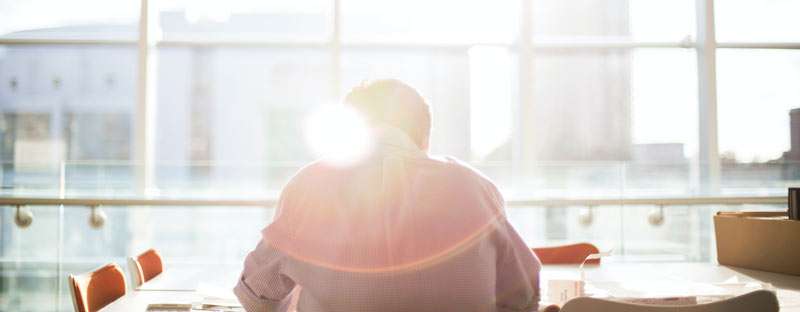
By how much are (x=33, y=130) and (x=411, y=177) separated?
4424mm

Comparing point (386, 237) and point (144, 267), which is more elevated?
point (386, 237)

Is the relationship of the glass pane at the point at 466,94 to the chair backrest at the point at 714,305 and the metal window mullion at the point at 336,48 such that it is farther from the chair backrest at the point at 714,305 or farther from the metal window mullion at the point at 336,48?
the chair backrest at the point at 714,305

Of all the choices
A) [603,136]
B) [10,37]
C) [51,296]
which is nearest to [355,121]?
[51,296]

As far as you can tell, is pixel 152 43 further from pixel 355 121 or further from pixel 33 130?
pixel 355 121

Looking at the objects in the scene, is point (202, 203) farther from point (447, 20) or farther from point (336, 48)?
point (447, 20)

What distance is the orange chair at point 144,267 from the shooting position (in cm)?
247

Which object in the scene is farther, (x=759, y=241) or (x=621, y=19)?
(x=621, y=19)

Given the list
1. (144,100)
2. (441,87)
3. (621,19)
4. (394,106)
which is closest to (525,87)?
(441,87)

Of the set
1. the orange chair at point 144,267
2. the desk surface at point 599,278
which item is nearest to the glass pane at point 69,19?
the orange chair at point 144,267

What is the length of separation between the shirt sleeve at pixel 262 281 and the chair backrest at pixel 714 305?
572 mm

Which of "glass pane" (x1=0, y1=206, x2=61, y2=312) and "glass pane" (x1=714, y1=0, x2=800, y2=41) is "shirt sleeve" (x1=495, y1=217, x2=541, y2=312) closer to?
"glass pane" (x1=0, y1=206, x2=61, y2=312)

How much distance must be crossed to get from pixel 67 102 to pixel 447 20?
9.27 feet

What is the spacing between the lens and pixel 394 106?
4.95 feet

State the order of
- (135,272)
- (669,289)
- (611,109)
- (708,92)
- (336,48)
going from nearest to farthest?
(669,289)
(135,272)
(336,48)
(708,92)
(611,109)
